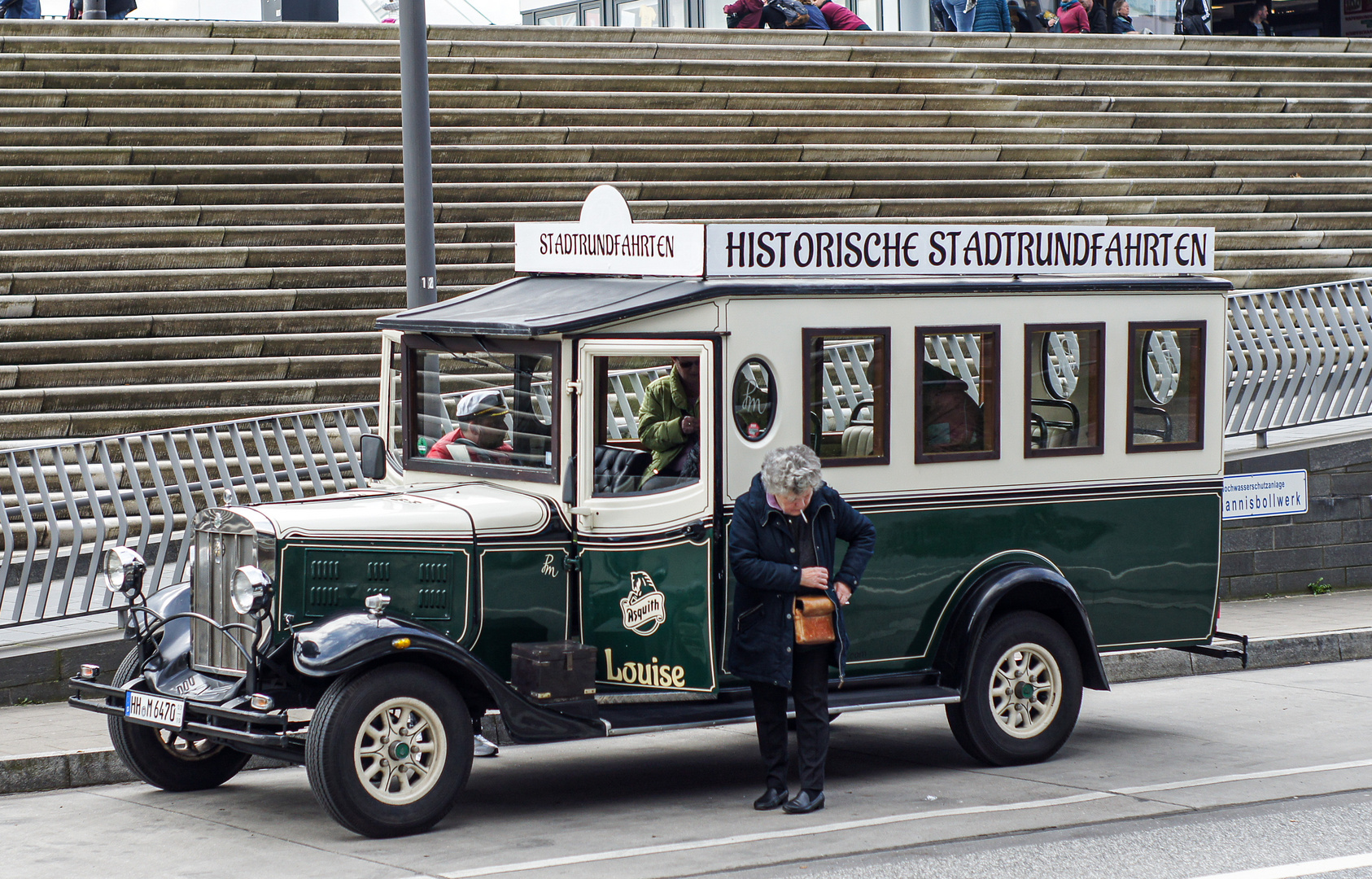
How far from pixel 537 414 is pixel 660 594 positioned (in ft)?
3.27

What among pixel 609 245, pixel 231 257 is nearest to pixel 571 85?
pixel 231 257

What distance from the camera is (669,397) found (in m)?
7.81

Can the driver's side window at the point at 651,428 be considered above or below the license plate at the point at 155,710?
above

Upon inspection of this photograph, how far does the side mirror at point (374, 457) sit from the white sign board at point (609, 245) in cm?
114

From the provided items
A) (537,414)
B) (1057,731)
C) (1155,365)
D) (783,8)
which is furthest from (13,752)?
(783,8)

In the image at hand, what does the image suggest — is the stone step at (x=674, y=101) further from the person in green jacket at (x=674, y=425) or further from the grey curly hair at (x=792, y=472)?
the grey curly hair at (x=792, y=472)

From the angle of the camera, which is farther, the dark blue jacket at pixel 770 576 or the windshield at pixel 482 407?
the windshield at pixel 482 407

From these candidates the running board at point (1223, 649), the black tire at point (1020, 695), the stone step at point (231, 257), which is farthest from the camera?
the stone step at point (231, 257)

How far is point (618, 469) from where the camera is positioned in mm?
7684

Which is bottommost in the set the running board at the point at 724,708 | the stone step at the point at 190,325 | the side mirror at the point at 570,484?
the running board at the point at 724,708

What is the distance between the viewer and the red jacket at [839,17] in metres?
22.1

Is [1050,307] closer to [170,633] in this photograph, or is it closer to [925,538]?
[925,538]

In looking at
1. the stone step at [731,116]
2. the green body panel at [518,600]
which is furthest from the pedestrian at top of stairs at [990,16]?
the green body panel at [518,600]

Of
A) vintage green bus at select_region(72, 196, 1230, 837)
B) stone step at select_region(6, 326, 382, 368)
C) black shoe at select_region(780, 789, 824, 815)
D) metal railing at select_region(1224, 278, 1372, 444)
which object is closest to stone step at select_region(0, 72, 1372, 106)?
stone step at select_region(6, 326, 382, 368)
